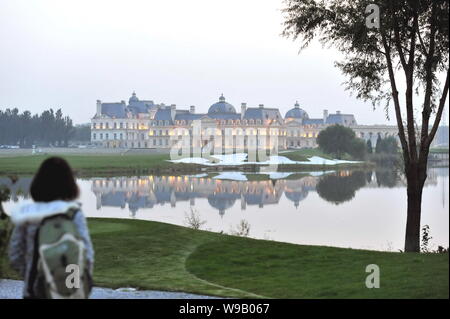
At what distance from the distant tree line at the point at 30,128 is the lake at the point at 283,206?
7.69 m

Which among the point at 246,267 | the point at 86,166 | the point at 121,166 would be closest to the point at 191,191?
the point at 86,166

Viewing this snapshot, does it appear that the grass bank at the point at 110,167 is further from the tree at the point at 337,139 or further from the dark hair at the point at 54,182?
the dark hair at the point at 54,182

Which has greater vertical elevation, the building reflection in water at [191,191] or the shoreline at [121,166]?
the shoreline at [121,166]

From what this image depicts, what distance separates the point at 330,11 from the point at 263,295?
25.3 ft

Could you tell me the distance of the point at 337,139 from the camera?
250ft

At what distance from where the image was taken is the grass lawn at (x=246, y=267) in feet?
26.8

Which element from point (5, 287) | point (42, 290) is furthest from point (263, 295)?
point (42, 290)

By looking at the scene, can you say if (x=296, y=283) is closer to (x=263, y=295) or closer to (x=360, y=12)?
(x=263, y=295)

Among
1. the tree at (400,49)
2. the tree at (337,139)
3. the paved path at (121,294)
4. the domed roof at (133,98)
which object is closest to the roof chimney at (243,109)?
the domed roof at (133,98)

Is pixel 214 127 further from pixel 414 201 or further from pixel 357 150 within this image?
pixel 414 201

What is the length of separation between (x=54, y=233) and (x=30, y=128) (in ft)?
153

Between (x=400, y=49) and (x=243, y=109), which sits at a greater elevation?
(x=243, y=109)

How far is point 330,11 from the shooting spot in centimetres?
1402

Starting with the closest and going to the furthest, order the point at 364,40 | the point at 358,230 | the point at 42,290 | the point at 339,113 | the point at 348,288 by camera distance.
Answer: the point at 42,290
the point at 348,288
the point at 364,40
the point at 358,230
the point at 339,113
